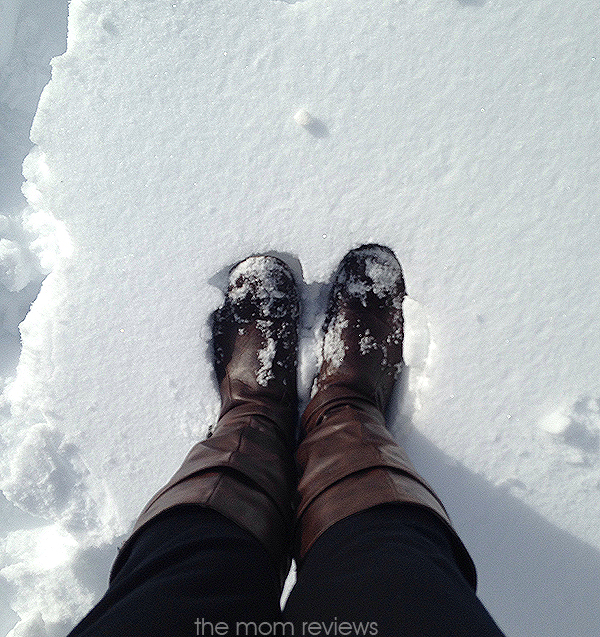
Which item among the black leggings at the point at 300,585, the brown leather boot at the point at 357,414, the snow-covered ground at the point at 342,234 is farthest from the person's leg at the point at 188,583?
the snow-covered ground at the point at 342,234

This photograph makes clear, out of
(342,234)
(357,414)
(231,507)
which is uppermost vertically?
(342,234)

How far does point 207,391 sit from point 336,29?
3.01 ft

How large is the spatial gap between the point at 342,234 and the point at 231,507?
Result: 2.19 ft

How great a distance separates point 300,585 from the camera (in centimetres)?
65

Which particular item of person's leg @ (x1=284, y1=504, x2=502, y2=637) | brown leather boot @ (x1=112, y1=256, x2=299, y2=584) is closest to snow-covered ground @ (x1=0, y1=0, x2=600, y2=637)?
brown leather boot @ (x1=112, y1=256, x2=299, y2=584)

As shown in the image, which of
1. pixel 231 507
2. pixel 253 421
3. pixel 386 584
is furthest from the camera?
pixel 253 421

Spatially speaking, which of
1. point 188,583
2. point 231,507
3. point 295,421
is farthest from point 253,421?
point 188,583

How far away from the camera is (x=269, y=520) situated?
743 millimetres

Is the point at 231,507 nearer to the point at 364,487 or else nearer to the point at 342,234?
the point at 364,487

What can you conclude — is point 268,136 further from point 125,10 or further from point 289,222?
point 125,10

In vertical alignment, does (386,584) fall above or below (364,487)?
below

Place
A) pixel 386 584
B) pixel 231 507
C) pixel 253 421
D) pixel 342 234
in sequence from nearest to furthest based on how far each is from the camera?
1. pixel 386 584
2. pixel 231 507
3. pixel 253 421
4. pixel 342 234

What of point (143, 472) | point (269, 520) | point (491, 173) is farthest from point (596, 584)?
point (143, 472)

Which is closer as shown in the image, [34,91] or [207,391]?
[207,391]
